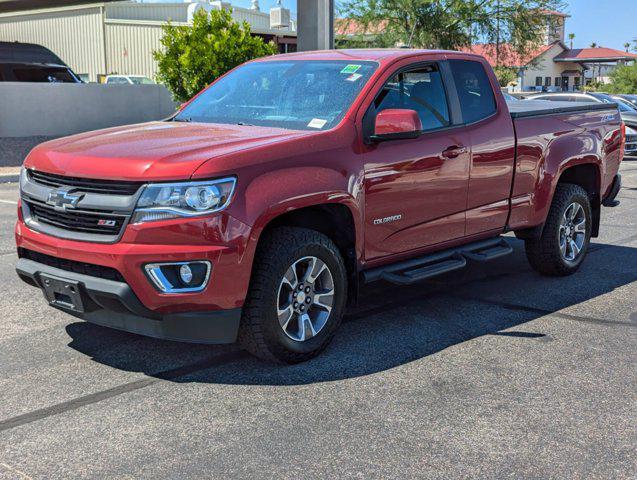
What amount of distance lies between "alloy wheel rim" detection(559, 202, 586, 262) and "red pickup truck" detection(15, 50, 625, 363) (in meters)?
0.48

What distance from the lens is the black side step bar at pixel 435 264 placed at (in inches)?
218

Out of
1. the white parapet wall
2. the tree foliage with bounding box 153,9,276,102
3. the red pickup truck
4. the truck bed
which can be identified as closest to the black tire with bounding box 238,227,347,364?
the red pickup truck

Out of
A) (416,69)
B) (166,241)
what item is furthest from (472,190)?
(166,241)

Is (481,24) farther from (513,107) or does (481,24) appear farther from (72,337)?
(72,337)

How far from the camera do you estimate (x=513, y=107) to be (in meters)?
7.59

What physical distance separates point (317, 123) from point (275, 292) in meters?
1.22

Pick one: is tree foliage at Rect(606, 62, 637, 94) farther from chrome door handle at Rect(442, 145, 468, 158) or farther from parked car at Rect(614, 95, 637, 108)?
chrome door handle at Rect(442, 145, 468, 158)

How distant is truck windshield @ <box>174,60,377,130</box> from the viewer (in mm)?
5488

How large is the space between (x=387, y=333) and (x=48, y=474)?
8.80ft

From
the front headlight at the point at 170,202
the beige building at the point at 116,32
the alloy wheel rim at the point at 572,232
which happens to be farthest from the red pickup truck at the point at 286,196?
the beige building at the point at 116,32

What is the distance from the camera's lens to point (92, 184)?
181 inches

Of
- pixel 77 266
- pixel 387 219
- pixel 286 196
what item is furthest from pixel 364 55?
pixel 77 266

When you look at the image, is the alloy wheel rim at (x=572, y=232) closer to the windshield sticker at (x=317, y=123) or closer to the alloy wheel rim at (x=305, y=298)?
the windshield sticker at (x=317, y=123)

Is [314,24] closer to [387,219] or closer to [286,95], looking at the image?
[286,95]
